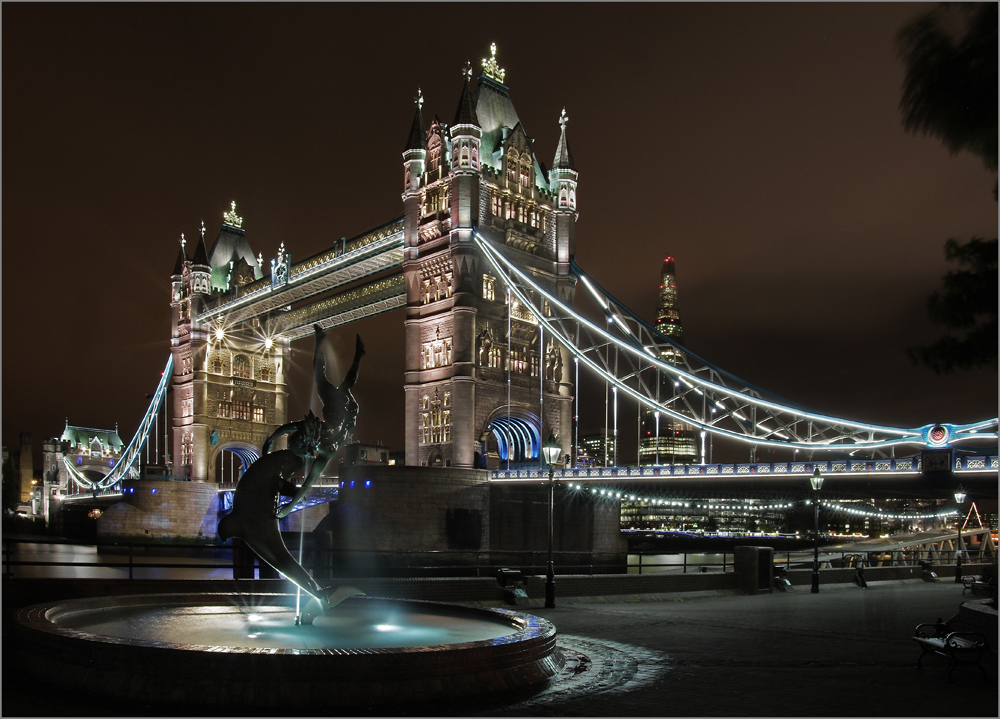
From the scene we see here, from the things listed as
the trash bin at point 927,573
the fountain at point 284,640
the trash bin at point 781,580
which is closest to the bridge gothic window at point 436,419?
the trash bin at point 927,573

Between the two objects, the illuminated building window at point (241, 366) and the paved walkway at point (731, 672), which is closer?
the paved walkway at point (731, 672)

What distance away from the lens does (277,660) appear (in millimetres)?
8984

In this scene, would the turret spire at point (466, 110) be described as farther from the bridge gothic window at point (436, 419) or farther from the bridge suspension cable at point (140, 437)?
the bridge suspension cable at point (140, 437)

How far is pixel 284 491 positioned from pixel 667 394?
14324 centimetres

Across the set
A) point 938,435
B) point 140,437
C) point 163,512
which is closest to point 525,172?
point 938,435

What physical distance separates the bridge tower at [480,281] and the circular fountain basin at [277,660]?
1528 inches

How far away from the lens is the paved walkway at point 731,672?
9.23 m

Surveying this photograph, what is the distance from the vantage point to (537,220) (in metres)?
56.8

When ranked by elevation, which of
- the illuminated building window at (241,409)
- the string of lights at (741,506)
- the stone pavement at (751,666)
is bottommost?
the string of lights at (741,506)

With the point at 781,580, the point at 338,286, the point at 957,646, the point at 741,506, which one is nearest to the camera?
the point at 957,646

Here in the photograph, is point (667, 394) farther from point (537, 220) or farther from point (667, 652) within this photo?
point (667, 652)

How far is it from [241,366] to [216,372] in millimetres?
2786

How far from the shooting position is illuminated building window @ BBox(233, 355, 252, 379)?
85994 mm

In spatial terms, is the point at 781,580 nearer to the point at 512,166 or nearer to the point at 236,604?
the point at 236,604
